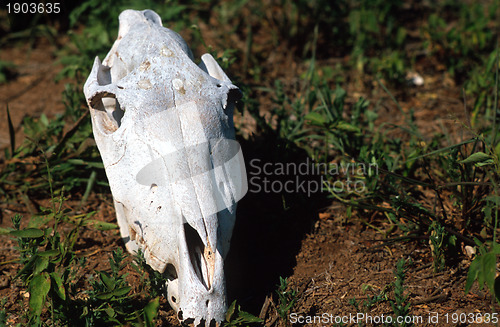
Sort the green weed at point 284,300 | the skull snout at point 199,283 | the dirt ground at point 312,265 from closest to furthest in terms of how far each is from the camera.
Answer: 1. the skull snout at point 199,283
2. the green weed at point 284,300
3. the dirt ground at point 312,265

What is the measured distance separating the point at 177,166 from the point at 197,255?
0.43 meters

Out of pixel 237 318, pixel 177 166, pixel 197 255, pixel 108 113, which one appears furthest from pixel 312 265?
pixel 108 113

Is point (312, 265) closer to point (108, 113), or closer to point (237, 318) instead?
point (237, 318)

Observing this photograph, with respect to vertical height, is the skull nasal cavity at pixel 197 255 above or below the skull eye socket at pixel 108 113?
below

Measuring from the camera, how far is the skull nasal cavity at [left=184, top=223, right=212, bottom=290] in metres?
2.39

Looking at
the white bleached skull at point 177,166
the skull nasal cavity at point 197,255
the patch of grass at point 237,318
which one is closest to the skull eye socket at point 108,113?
the white bleached skull at point 177,166

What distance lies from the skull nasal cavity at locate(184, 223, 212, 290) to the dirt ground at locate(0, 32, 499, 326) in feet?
1.35

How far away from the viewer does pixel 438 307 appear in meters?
2.78

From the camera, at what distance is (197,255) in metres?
2.46

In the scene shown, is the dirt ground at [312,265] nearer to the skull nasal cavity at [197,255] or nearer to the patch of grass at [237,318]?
the patch of grass at [237,318]

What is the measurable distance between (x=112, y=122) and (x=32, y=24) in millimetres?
3255

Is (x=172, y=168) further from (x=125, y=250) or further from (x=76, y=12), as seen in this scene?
(x=76, y=12)

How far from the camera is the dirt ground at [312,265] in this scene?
276cm

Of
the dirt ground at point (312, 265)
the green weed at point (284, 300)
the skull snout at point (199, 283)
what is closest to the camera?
the skull snout at point (199, 283)
